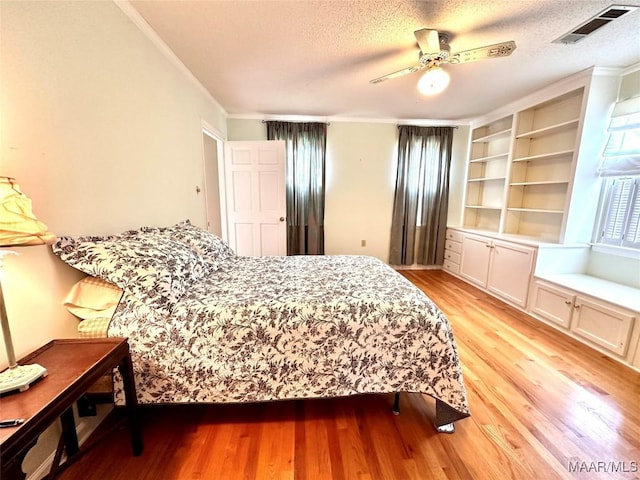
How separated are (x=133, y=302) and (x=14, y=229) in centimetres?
60

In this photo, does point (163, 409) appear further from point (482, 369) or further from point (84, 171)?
point (482, 369)

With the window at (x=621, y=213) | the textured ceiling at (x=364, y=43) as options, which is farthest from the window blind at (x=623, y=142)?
the textured ceiling at (x=364, y=43)

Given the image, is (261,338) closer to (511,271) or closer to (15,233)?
(15,233)

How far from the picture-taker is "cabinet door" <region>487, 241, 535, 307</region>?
9.21 feet

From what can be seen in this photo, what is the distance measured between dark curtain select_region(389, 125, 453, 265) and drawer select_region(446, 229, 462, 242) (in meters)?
0.09

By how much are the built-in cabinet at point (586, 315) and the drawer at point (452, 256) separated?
4.48 feet

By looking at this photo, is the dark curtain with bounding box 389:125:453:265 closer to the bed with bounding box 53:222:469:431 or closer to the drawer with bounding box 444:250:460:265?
the drawer with bounding box 444:250:460:265

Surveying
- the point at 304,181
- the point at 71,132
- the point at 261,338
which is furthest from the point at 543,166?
the point at 71,132

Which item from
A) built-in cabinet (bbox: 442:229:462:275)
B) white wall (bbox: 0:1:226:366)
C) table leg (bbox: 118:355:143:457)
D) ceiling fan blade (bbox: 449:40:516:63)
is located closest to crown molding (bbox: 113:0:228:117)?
white wall (bbox: 0:1:226:366)

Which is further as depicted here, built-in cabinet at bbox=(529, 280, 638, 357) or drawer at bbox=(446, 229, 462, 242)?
drawer at bbox=(446, 229, 462, 242)

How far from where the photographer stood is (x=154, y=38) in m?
1.95

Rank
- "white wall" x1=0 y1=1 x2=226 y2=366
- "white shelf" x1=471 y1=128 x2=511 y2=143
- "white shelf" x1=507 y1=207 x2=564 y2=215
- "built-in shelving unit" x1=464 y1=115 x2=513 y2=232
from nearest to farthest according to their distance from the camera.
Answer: "white wall" x1=0 y1=1 x2=226 y2=366 < "white shelf" x1=507 y1=207 x2=564 y2=215 < "white shelf" x1=471 y1=128 x2=511 y2=143 < "built-in shelving unit" x1=464 y1=115 x2=513 y2=232

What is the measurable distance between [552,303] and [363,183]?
2.87 meters

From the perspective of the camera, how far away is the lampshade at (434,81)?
1.90 m
